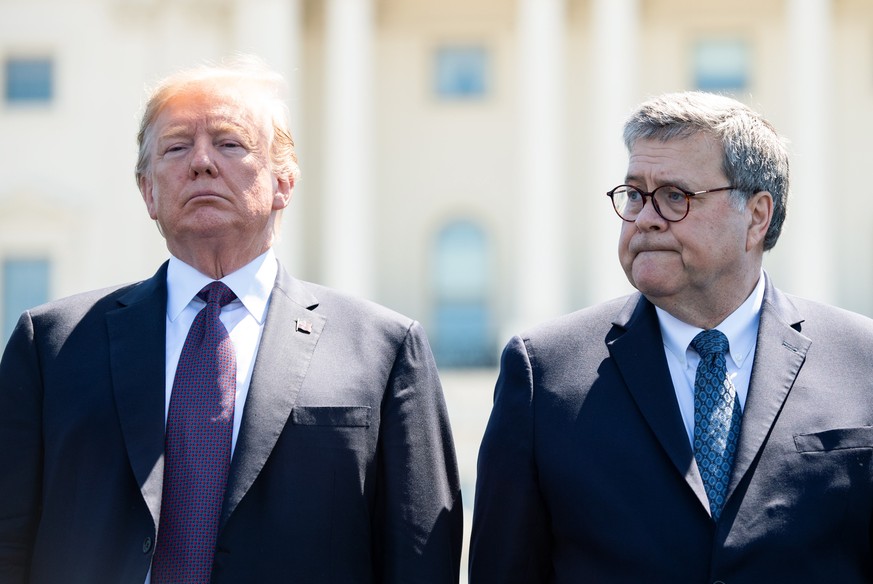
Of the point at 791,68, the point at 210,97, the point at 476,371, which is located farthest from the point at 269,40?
the point at 210,97

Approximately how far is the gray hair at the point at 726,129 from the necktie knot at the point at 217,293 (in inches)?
62.7

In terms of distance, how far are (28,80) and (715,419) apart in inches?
1177

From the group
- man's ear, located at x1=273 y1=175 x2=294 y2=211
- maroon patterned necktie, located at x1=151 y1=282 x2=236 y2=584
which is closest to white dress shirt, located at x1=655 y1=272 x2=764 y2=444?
man's ear, located at x1=273 y1=175 x2=294 y2=211

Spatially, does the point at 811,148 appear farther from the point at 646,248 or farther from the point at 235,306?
the point at 235,306

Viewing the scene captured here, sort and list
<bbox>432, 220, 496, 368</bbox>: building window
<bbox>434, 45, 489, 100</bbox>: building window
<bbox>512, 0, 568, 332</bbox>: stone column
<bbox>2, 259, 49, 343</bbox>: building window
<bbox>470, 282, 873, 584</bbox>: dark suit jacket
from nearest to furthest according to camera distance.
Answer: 1. <bbox>470, 282, 873, 584</bbox>: dark suit jacket
2. <bbox>512, 0, 568, 332</bbox>: stone column
3. <bbox>2, 259, 49, 343</bbox>: building window
4. <bbox>432, 220, 496, 368</bbox>: building window
5. <bbox>434, 45, 489, 100</bbox>: building window

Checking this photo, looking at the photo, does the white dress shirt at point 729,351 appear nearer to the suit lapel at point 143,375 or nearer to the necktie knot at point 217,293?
the necktie knot at point 217,293

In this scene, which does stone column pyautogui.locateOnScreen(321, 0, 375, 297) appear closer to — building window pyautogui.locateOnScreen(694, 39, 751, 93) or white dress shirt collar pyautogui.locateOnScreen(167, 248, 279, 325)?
building window pyautogui.locateOnScreen(694, 39, 751, 93)

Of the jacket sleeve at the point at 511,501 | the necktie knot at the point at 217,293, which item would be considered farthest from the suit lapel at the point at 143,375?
the jacket sleeve at the point at 511,501

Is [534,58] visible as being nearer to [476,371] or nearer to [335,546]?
[476,371]

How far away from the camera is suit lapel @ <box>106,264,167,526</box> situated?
14.5ft

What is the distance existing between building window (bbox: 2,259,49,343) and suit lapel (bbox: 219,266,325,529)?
27287 millimetres

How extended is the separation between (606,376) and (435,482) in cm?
74

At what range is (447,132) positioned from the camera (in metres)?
32.4

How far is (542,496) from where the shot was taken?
4.67 metres
